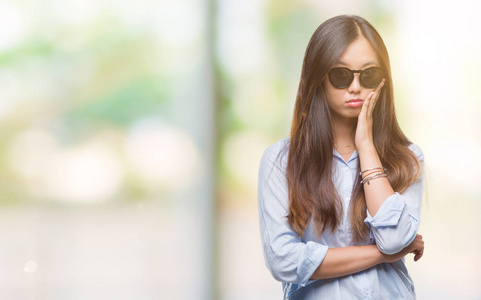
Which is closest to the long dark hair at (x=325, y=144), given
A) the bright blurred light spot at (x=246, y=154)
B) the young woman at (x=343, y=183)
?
the young woman at (x=343, y=183)

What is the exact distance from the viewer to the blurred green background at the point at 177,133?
2561 mm

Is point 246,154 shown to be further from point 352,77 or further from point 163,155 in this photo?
point 352,77

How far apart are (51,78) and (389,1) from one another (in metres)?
1.97

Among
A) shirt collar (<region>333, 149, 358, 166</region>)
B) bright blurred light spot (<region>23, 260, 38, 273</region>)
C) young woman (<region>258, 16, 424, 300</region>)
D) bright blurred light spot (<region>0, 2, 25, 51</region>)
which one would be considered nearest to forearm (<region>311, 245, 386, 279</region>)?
young woman (<region>258, 16, 424, 300</region>)

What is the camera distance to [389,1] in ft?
11.6

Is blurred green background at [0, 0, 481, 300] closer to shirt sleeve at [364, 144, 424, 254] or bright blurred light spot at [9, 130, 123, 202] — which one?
bright blurred light spot at [9, 130, 123, 202]

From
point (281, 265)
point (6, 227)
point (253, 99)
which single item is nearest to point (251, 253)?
point (253, 99)

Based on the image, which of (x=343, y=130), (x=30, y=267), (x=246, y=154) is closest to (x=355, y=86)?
(x=343, y=130)

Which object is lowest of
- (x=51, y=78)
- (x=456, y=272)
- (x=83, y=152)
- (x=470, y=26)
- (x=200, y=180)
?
(x=456, y=272)

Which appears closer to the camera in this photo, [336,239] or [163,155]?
[336,239]

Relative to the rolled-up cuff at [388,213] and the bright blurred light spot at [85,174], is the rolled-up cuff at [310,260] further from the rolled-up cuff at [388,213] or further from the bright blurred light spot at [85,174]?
the bright blurred light spot at [85,174]

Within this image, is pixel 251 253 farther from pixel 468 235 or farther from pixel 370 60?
pixel 370 60

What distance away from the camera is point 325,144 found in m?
1.66

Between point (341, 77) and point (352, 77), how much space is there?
3 cm
